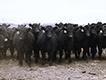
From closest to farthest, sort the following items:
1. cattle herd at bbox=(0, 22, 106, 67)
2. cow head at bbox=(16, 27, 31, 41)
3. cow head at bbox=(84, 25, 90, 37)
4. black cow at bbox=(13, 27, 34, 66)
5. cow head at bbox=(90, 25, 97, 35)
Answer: cow head at bbox=(16, 27, 31, 41) < black cow at bbox=(13, 27, 34, 66) < cattle herd at bbox=(0, 22, 106, 67) < cow head at bbox=(84, 25, 90, 37) < cow head at bbox=(90, 25, 97, 35)

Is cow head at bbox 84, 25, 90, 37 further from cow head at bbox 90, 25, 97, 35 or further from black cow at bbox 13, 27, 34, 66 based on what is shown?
black cow at bbox 13, 27, 34, 66

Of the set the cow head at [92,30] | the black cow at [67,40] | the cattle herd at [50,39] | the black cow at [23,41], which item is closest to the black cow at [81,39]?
the cattle herd at [50,39]

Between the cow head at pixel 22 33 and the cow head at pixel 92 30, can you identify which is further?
the cow head at pixel 92 30

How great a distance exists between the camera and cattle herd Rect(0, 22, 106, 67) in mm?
10648

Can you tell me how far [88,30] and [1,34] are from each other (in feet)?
21.6

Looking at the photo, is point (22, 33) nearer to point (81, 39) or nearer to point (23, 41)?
point (23, 41)

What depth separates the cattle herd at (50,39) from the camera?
10648 millimetres

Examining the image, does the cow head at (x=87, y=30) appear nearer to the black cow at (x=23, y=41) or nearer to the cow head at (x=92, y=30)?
the cow head at (x=92, y=30)

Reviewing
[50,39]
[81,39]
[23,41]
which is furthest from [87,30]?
[23,41]

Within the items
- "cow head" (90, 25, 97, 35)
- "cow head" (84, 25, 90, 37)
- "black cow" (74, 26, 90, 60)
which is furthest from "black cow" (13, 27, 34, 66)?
"cow head" (90, 25, 97, 35)

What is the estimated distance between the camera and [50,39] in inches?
433

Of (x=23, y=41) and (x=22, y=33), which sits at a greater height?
(x=22, y=33)

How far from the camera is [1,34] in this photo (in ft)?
44.1

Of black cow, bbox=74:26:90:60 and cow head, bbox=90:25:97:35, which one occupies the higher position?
cow head, bbox=90:25:97:35
